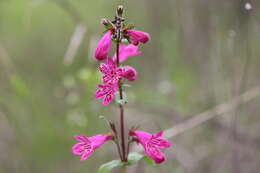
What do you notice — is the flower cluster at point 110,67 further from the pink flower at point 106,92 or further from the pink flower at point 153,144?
the pink flower at point 153,144

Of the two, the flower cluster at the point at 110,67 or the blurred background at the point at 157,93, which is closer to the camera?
the flower cluster at the point at 110,67

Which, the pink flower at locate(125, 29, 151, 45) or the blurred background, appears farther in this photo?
the blurred background

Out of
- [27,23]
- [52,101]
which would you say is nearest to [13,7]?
[52,101]

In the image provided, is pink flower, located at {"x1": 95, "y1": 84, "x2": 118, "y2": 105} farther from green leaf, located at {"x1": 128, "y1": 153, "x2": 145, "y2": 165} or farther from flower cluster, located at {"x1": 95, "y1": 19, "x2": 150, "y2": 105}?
green leaf, located at {"x1": 128, "y1": 153, "x2": 145, "y2": 165}

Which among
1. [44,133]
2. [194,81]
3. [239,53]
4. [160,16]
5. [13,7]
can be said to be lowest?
A: [44,133]

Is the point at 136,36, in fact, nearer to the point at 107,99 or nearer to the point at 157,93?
the point at 107,99

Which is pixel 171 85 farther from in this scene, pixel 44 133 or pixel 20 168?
pixel 20 168

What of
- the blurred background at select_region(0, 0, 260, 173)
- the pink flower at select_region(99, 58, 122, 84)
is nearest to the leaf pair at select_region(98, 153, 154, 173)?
the pink flower at select_region(99, 58, 122, 84)

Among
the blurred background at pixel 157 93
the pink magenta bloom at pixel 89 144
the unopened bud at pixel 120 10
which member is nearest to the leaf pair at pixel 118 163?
the pink magenta bloom at pixel 89 144

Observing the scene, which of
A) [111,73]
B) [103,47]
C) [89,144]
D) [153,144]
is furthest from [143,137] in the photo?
[103,47]
